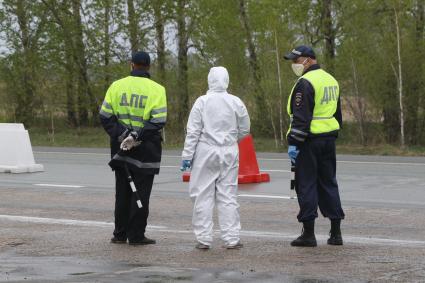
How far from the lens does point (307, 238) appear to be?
9.39 meters

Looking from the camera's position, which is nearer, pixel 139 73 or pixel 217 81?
pixel 217 81

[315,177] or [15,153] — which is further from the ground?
[315,177]

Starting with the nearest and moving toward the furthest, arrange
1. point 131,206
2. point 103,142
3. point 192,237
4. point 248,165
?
point 131,206 → point 192,237 → point 248,165 → point 103,142

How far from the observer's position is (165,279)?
7.74m

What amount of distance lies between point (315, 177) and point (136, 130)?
169 centimetres

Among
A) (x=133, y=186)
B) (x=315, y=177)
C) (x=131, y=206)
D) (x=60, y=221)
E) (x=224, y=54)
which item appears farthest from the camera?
(x=224, y=54)

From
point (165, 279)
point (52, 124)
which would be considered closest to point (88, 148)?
point (52, 124)

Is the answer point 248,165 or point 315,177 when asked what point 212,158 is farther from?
point 248,165

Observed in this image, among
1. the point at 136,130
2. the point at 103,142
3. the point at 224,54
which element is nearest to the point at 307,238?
the point at 136,130

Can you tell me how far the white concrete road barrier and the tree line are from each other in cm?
870

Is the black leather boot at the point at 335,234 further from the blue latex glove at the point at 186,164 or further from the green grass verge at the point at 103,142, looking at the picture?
the green grass verge at the point at 103,142

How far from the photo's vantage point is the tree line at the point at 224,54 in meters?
25.4

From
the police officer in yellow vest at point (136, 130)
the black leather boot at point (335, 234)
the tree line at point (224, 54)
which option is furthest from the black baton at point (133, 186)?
the tree line at point (224, 54)

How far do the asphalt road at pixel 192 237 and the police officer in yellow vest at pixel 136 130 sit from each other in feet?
1.26
